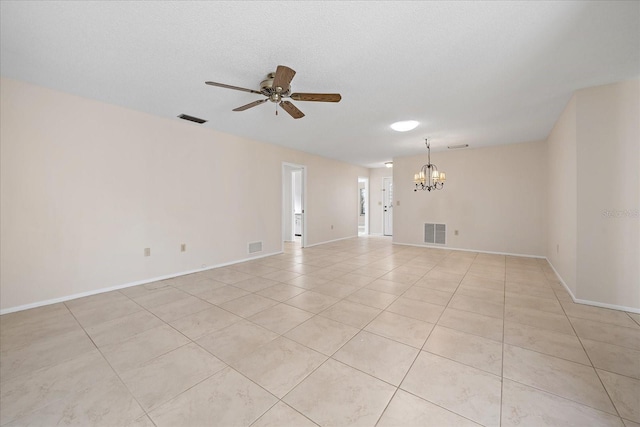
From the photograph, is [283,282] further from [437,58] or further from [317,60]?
[437,58]

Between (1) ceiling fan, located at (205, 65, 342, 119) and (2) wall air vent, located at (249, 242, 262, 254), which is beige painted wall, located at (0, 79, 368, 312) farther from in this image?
(1) ceiling fan, located at (205, 65, 342, 119)

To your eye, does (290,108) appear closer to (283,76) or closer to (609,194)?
(283,76)

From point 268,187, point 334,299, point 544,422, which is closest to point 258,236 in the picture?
point 268,187

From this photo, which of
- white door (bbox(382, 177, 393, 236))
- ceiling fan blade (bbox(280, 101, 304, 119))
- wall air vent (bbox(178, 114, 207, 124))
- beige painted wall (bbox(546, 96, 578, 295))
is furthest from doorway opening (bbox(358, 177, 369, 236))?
ceiling fan blade (bbox(280, 101, 304, 119))

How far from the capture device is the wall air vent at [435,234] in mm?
6526

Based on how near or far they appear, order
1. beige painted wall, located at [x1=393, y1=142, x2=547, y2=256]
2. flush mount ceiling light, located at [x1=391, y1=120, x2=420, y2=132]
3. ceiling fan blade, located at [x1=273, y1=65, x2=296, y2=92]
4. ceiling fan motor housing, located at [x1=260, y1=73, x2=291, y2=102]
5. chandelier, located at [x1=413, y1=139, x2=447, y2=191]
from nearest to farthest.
Answer: ceiling fan blade, located at [x1=273, y1=65, x2=296, y2=92] → ceiling fan motor housing, located at [x1=260, y1=73, x2=291, y2=102] → flush mount ceiling light, located at [x1=391, y1=120, x2=420, y2=132] → beige painted wall, located at [x1=393, y1=142, x2=547, y2=256] → chandelier, located at [x1=413, y1=139, x2=447, y2=191]

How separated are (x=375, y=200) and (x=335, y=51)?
7384 mm

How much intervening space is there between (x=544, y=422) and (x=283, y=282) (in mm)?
2979

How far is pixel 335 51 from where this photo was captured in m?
2.19

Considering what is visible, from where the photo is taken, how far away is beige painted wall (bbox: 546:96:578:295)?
3.05 m

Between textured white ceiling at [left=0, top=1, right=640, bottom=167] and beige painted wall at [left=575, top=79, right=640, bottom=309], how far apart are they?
309 millimetres

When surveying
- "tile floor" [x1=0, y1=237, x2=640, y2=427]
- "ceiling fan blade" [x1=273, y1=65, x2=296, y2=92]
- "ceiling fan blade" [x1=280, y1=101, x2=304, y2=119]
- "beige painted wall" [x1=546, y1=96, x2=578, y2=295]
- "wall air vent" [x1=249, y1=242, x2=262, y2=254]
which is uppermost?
"ceiling fan blade" [x1=273, y1=65, x2=296, y2=92]

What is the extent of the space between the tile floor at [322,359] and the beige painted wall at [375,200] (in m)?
5.86

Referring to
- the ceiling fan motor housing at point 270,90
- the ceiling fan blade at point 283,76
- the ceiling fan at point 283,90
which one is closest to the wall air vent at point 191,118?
the ceiling fan at point 283,90
